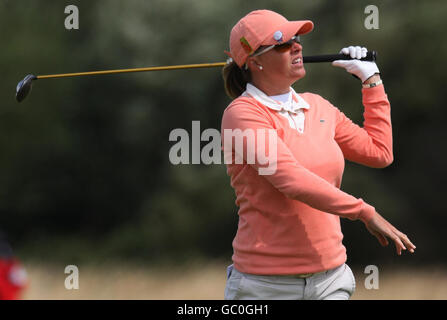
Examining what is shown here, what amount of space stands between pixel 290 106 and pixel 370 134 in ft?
1.18

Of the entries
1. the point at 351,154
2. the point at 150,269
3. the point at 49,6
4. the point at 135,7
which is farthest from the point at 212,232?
the point at 351,154

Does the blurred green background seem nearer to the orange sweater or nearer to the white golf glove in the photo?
the white golf glove

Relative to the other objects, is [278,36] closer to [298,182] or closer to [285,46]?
[285,46]

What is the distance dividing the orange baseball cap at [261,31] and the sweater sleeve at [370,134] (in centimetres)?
33

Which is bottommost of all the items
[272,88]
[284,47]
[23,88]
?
[272,88]

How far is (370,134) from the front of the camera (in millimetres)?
2469

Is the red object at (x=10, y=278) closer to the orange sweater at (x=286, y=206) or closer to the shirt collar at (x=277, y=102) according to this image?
the orange sweater at (x=286, y=206)

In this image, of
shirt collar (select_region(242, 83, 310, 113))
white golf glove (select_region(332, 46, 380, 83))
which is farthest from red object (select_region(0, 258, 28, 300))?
white golf glove (select_region(332, 46, 380, 83))

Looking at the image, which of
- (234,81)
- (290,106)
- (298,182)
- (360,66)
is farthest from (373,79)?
(298,182)

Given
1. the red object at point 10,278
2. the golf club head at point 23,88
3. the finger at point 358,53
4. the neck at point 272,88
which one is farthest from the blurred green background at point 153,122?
the red object at point 10,278

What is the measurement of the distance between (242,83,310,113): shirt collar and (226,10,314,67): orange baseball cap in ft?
0.37

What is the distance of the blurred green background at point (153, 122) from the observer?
6.00 meters

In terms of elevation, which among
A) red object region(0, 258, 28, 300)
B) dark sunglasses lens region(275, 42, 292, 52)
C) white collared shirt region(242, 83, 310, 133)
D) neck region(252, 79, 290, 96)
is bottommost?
red object region(0, 258, 28, 300)

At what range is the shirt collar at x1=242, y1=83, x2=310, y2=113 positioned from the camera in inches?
89.0
